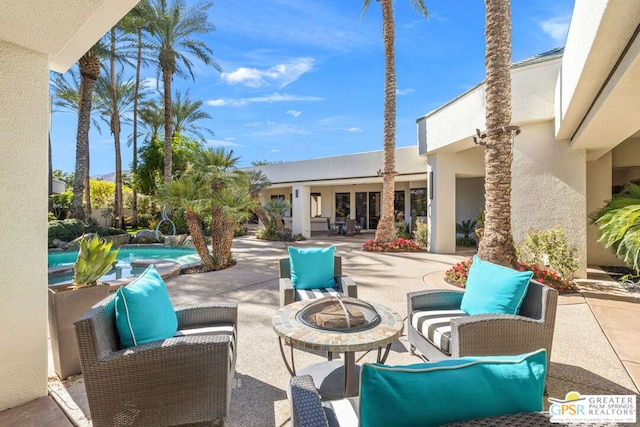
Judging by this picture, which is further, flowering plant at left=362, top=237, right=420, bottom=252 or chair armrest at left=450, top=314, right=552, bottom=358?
flowering plant at left=362, top=237, right=420, bottom=252

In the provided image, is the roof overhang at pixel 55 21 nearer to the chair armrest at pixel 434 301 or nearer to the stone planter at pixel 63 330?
the stone planter at pixel 63 330

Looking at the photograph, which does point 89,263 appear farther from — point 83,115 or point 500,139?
point 83,115

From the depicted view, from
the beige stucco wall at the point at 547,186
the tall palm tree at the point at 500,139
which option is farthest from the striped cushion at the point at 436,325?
the beige stucco wall at the point at 547,186

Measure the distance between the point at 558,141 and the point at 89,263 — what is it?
8.75 metres

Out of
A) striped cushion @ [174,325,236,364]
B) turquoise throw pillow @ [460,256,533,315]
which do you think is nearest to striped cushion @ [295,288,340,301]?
striped cushion @ [174,325,236,364]

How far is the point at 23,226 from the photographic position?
103 inches

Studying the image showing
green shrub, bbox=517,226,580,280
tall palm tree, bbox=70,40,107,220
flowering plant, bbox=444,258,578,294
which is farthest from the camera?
tall palm tree, bbox=70,40,107,220

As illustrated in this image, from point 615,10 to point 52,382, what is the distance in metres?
6.08

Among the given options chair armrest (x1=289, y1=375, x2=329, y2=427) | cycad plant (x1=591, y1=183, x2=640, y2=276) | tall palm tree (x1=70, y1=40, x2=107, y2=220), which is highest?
tall palm tree (x1=70, y1=40, x2=107, y2=220)

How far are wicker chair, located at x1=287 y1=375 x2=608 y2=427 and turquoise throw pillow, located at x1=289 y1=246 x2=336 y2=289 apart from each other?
2567 mm

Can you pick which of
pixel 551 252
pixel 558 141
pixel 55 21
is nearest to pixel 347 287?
pixel 55 21

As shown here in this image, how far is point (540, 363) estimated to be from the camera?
3.75ft

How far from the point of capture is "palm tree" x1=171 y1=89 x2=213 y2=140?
2300 cm

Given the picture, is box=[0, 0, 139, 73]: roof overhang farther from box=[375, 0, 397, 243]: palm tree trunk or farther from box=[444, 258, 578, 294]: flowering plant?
box=[375, 0, 397, 243]: palm tree trunk
